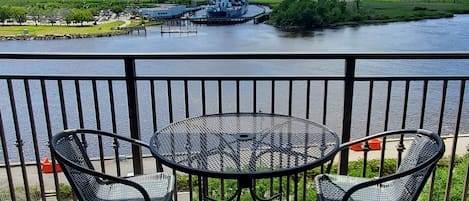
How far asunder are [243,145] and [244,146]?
1 centimetres

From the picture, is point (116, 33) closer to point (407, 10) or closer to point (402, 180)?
point (407, 10)

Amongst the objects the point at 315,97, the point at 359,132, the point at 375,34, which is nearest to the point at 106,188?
the point at 359,132

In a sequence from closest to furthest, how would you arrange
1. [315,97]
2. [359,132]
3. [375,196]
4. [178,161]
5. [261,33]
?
[178,161]
[375,196]
[359,132]
[315,97]
[261,33]

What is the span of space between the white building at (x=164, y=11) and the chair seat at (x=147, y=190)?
19.5 m

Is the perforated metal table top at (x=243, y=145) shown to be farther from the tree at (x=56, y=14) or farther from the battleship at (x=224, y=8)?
the battleship at (x=224, y=8)

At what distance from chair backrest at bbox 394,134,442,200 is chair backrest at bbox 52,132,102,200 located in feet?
4.01

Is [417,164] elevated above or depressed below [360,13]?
above

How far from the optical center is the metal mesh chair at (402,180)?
4.80ft

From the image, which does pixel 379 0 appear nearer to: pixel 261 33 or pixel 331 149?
pixel 261 33

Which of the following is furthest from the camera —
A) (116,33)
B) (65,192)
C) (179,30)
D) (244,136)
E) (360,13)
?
(179,30)

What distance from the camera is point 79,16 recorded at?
17.9 m

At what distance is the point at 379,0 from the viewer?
2077 centimetres

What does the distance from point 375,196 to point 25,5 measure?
19719 millimetres

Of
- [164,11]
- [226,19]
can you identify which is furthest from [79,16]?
[226,19]
